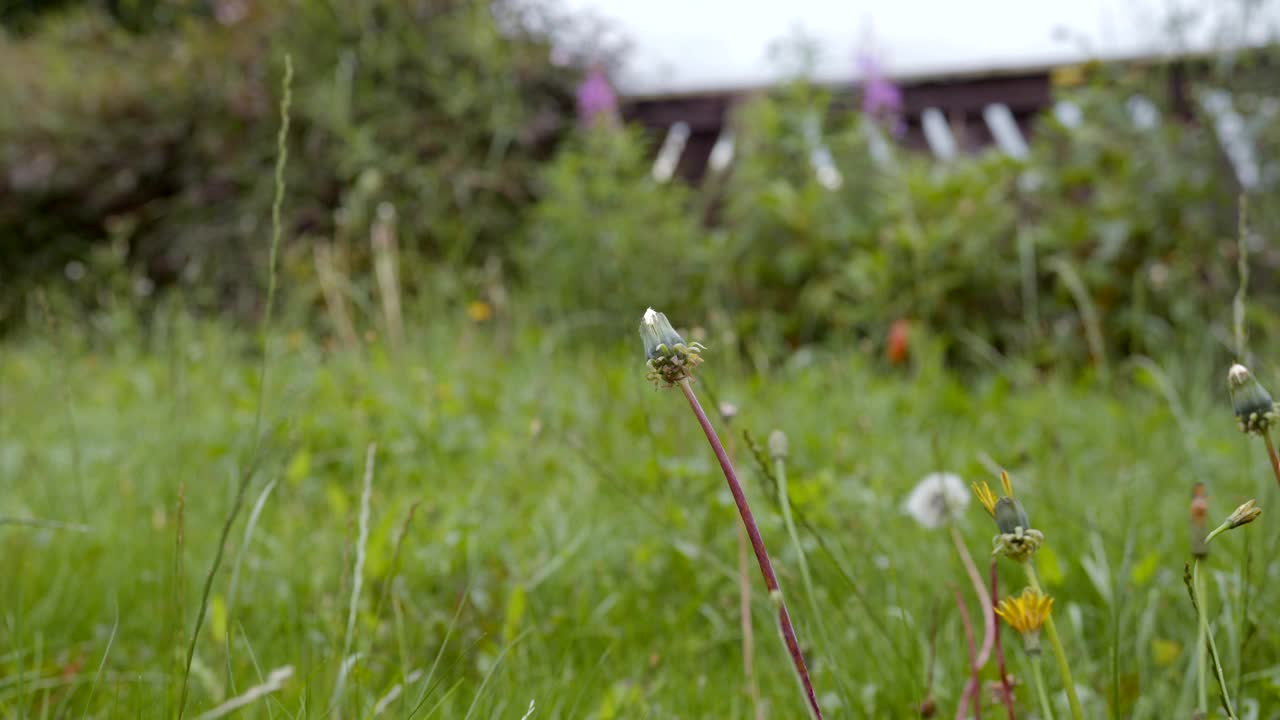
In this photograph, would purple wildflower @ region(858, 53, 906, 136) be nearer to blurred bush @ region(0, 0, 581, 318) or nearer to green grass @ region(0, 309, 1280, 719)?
blurred bush @ region(0, 0, 581, 318)

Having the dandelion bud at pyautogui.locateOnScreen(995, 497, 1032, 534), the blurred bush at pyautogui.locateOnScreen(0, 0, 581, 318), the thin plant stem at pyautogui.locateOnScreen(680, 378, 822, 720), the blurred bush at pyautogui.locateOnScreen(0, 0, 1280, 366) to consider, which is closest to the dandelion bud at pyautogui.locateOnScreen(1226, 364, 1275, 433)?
the dandelion bud at pyautogui.locateOnScreen(995, 497, 1032, 534)

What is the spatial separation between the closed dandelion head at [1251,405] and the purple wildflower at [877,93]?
3560 mm

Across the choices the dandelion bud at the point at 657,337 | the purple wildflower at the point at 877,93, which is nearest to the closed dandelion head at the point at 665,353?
the dandelion bud at the point at 657,337

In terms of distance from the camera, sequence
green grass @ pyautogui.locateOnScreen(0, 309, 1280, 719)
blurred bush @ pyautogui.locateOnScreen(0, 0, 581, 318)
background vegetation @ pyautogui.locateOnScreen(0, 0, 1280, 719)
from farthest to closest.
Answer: blurred bush @ pyautogui.locateOnScreen(0, 0, 581, 318), background vegetation @ pyautogui.locateOnScreen(0, 0, 1280, 719), green grass @ pyautogui.locateOnScreen(0, 309, 1280, 719)

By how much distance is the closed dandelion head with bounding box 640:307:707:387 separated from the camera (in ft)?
1.56

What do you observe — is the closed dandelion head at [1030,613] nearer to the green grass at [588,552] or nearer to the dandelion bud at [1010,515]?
the dandelion bud at [1010,515]

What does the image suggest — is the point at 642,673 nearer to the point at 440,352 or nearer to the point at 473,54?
the point at 440,352

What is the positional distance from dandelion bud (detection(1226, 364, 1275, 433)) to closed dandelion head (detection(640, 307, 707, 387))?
0.87 ft

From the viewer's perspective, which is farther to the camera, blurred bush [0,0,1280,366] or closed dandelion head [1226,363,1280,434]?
blurred bush [0,0,1280,366]

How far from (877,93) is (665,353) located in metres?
3.66

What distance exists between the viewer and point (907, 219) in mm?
3213

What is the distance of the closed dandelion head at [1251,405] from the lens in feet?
1.64

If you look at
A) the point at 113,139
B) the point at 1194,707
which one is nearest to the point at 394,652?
the point at 1194,707

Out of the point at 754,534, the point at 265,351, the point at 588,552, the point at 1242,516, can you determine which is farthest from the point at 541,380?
the point at 1242,516
